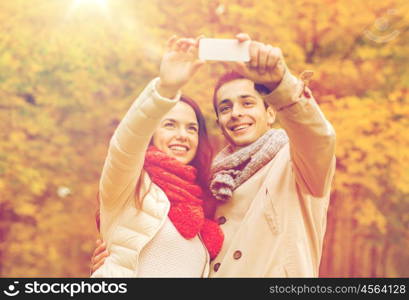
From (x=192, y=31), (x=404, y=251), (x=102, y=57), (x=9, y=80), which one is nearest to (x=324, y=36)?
(x=192, y=31)

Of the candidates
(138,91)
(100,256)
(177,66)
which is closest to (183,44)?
(177,66)

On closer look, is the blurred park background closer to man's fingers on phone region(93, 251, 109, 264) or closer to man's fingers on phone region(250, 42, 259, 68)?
man's fingers on phone region(93, 251, 109, 264)

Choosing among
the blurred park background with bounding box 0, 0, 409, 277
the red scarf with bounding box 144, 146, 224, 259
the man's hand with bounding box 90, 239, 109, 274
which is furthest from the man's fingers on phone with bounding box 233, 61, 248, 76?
the blurred park background with bounding box 0, 0, 409, 277

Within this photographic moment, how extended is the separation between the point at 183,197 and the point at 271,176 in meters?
0.42

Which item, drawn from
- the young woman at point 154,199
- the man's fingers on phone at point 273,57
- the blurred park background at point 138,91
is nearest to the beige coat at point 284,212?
the young woman at point 154,199

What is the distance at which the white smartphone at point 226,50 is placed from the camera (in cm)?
193

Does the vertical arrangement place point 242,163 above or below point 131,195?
above

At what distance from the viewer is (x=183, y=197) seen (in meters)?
2.39

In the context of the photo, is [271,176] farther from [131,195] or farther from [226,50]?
[226,50]

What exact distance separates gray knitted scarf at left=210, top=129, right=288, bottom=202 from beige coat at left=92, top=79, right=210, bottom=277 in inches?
11.3

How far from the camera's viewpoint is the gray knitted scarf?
2.53m

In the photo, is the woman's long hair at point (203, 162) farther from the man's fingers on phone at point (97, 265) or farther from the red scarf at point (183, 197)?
the man's fingers on phone at point (97, 265)

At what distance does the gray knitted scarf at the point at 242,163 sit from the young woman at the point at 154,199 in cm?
11

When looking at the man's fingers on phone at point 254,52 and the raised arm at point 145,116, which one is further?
the raised arm at point 145,116
